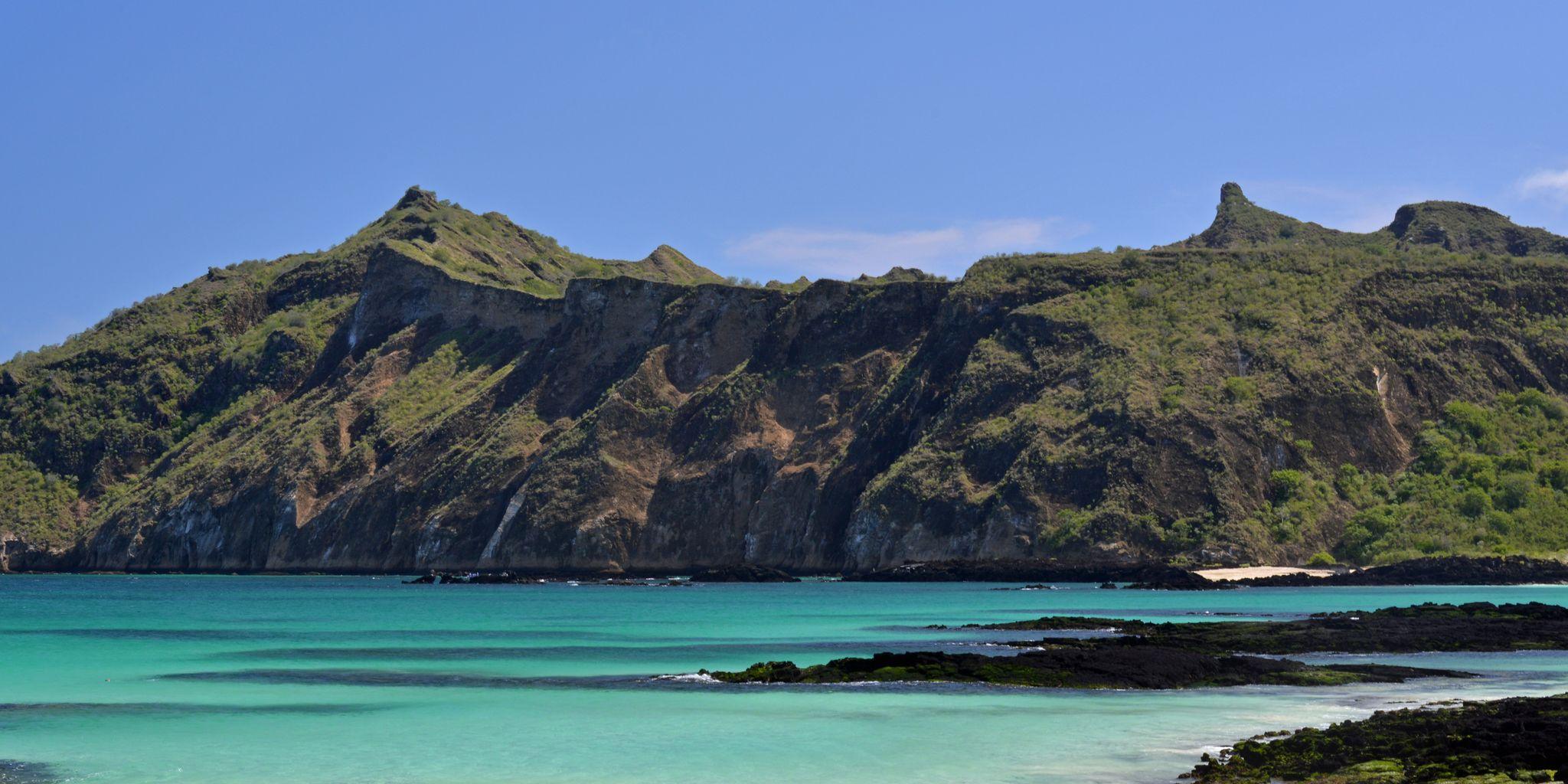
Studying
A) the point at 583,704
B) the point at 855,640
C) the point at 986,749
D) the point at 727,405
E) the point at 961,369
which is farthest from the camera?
the point at 727,405

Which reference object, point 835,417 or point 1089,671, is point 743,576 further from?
point 1089,671

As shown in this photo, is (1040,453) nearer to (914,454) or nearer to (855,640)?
(914,454)

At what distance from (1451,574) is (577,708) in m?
71.1

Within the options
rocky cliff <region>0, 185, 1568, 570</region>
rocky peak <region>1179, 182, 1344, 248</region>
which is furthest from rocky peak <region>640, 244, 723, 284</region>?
rocky peak <region>1179, 182, 1344, 248</region>

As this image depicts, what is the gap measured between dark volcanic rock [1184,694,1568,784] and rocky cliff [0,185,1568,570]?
7479cm

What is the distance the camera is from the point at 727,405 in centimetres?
13162

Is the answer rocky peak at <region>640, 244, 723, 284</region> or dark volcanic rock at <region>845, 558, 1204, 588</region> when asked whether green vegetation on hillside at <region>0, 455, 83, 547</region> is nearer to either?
rocky peak at <region>640, 244, 723, 284</region>

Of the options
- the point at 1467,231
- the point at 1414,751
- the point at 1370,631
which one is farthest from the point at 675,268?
the point at 1414,751

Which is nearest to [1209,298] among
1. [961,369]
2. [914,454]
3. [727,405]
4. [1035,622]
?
[961,369]

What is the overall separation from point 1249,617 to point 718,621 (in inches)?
782

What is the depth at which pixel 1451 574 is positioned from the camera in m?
93.0

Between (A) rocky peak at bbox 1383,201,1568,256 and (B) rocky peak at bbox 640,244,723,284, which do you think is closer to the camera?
(A) rocky peak at bbox 1383,201,1568,256

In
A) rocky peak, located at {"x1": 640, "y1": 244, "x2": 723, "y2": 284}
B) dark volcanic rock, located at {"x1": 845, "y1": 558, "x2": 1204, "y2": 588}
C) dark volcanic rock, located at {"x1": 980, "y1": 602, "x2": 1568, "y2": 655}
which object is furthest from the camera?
rocky peak, located at {"x1": 640, "y1": 244, "x2": 723, "y2": 284}

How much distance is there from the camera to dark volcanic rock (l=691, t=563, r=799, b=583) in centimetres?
11256
